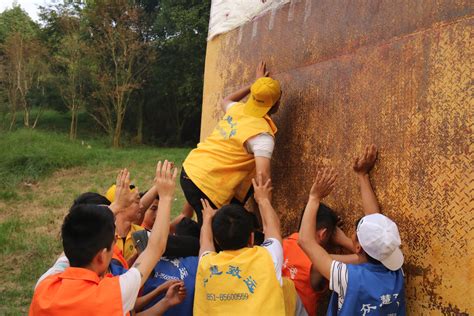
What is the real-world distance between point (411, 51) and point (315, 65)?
2.90ft

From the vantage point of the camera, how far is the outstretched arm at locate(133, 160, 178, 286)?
2.11 m

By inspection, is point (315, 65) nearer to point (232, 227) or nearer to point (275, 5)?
point (275, 5)

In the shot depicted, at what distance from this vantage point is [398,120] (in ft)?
7.91

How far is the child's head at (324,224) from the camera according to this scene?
2631 mm

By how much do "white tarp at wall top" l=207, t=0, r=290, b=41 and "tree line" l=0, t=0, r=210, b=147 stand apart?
14.0 m

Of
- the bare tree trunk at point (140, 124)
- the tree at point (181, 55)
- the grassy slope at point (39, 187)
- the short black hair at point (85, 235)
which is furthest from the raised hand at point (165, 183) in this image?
the bare tree trunk at point (140, 124)

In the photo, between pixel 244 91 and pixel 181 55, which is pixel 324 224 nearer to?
pixel 244 91

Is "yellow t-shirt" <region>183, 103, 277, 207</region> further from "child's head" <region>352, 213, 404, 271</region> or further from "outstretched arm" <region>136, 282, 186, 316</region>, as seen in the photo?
"child's head" <region>352, 213, 404, 271</region>

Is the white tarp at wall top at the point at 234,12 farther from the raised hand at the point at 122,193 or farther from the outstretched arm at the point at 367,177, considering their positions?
the raised hand at the point at 122,193

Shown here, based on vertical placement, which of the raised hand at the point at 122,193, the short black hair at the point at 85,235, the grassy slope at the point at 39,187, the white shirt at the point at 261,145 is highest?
the white shirt at the point at 261,145

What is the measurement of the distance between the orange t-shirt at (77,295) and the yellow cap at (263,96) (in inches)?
Answer: 65.2

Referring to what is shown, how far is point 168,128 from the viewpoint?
22.1 metres

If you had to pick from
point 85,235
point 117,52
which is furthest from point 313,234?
point 117,52

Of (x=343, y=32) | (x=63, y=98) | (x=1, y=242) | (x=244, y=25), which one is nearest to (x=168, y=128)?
(x=63, y=98)
